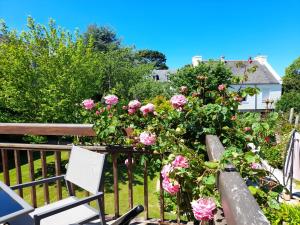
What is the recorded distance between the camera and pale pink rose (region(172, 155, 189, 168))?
60.4 inches

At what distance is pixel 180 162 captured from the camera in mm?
1546

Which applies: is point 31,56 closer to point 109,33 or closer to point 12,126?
point 12,126

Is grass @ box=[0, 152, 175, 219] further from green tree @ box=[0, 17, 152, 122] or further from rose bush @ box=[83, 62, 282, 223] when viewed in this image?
rose bush @ box=[83, 62, 282, 223]

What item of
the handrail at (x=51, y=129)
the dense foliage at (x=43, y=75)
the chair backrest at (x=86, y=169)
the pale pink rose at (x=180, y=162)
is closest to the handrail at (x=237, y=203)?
the pale pink rose at (x=180, y=162)

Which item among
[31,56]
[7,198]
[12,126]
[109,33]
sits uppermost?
[109,33]

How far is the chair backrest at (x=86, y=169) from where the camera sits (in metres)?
2.13

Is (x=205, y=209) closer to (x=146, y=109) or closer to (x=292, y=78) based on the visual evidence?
(x=146, y=109)

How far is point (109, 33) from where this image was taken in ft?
85.6

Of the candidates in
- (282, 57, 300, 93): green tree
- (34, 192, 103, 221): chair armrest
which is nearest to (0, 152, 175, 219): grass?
(34, 192, 103, 221): chair armrest

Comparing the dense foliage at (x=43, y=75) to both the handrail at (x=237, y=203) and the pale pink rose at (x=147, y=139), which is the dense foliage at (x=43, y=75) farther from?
the handrail at (x=237, y=203)

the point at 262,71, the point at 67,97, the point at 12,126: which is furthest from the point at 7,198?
the point at 262,71

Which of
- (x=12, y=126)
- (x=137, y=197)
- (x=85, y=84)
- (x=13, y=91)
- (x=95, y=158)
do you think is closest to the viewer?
(x=95, y=158)

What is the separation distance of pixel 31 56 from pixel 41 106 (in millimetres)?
1708

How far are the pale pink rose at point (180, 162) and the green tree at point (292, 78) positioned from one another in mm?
38225
